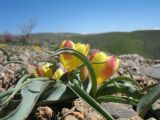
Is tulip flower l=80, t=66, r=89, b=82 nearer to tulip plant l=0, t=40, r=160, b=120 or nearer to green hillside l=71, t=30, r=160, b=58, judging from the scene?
tulip plant l=0, t=40, r=160, b=120

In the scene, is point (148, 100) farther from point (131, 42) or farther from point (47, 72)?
point (131, 42)

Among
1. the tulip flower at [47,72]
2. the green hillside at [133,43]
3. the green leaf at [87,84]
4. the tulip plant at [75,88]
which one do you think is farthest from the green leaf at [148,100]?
the green hillside at [133,43]

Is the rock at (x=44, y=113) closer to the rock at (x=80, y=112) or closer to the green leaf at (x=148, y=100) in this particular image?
the rock at (x=80, y=112)

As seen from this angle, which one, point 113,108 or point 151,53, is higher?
point 113,108

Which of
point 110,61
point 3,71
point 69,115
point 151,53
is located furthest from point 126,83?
point 151,53

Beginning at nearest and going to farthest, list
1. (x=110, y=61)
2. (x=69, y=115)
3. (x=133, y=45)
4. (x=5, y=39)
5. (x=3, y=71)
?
(x=69, y=115)
(x=110, y=61)
(x=3, y=71)
(x=5, y=39)
(x=133, y=45)

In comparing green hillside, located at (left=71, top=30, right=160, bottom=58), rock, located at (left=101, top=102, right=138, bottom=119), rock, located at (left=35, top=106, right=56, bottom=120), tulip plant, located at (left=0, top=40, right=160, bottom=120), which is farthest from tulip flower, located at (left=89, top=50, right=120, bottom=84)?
green hillside, located at (left=71, top=30, right=160, bottom=58)

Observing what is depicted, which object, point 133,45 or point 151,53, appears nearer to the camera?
point 151,53

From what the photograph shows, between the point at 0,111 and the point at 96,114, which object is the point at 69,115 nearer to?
the point at 96,114
